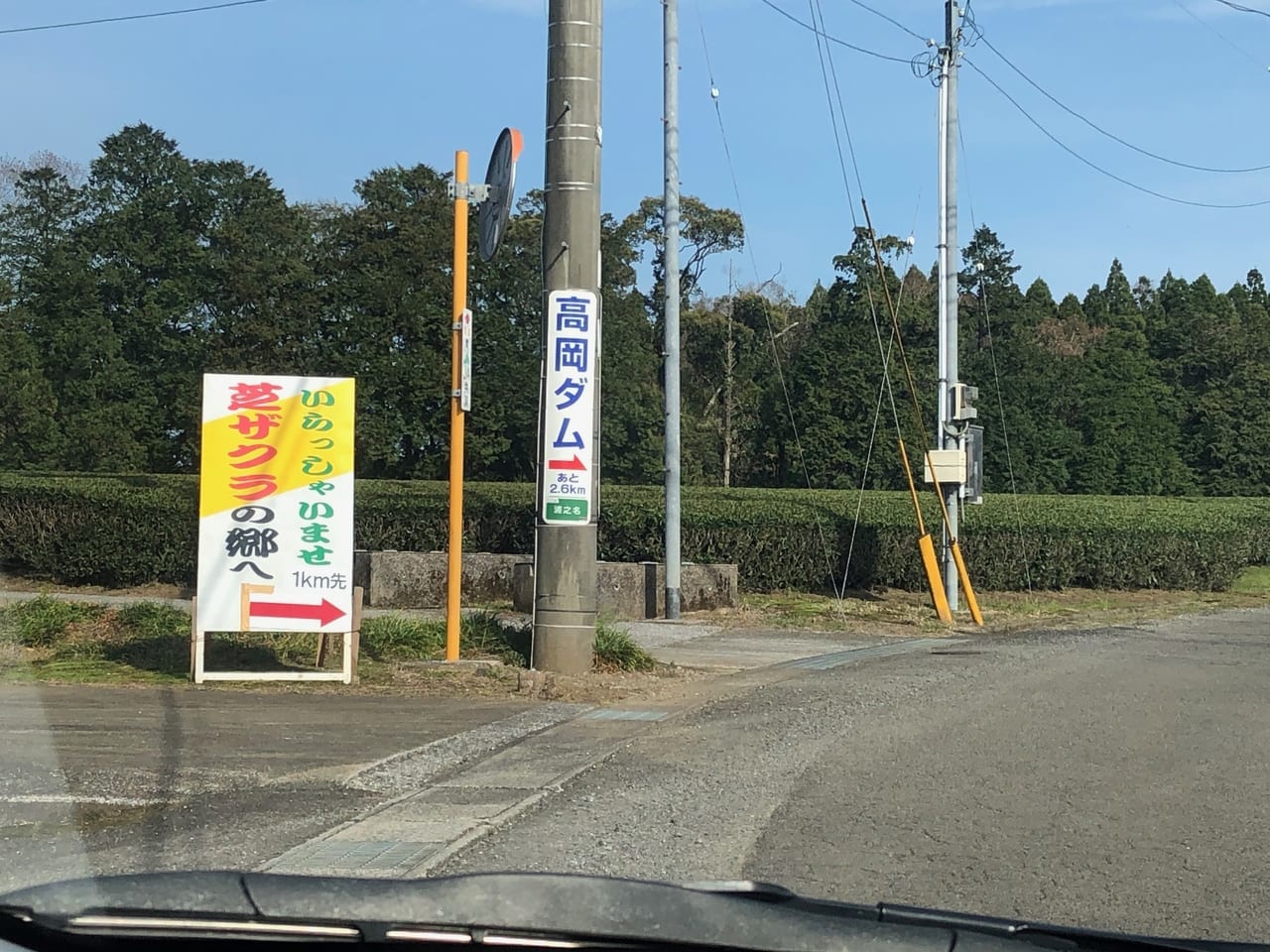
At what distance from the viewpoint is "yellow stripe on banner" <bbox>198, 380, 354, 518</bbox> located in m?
9.84

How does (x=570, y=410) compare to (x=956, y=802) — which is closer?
(x=956, y=802)

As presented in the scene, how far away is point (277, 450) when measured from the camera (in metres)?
9.97

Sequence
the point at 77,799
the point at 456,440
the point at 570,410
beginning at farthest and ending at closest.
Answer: the point at 456,440, the point at 570,410, the point at 77,799

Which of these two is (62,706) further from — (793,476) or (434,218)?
(793,476)

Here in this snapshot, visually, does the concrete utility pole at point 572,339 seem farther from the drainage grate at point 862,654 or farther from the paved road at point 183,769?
the drainage grate at point 862,654

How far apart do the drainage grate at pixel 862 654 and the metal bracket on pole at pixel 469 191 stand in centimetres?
509

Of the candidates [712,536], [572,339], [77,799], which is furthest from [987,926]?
[712,536]

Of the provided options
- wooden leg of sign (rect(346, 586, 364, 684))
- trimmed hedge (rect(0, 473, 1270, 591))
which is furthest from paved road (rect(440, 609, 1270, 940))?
trimmed hedge (rect(0, 473, 1270, 591))

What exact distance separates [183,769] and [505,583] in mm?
10437

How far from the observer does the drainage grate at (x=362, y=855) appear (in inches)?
203

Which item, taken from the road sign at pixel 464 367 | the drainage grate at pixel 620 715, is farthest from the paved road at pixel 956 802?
the road sign at pixel 464 367

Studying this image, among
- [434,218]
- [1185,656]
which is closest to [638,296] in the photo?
[434,218]

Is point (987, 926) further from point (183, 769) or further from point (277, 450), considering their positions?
point (277, 450)

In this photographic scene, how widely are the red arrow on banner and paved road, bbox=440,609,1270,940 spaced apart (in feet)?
9.23
